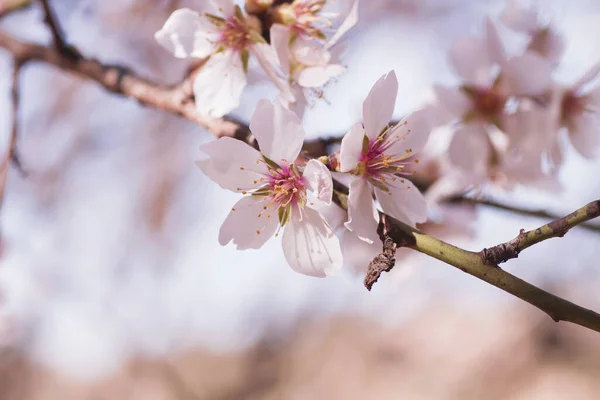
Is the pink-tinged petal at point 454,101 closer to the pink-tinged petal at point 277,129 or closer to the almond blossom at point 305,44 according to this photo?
the almond blossom at point 305,44

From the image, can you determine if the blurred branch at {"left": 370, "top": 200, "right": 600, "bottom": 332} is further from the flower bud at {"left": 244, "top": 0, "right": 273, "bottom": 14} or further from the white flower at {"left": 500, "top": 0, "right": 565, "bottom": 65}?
the white flower at {"left": 500, "top": 0, "right": 565, "bottom": 65}

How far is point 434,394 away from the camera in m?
3.76

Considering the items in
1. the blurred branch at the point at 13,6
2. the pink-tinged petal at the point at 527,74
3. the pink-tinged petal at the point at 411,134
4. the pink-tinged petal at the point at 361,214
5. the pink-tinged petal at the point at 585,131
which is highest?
the pink-tinged petal at the point at 411,134

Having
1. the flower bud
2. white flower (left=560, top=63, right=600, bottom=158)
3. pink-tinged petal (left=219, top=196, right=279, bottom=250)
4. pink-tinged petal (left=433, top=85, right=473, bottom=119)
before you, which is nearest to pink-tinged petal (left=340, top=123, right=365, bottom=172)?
pink-tinged petal (left=219, top=196, right=279, bottom=250)

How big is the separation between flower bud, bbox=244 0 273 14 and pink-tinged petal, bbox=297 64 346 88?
10 cm

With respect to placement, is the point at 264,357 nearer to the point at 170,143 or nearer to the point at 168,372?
the point at 168,372

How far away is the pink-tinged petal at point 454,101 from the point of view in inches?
34.8

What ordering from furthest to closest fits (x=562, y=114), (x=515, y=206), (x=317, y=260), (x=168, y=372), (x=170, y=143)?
(x=170, y=143), (x=168, y=372), (x=562, y=114), (x=515, y=206), (x=317, y=260)

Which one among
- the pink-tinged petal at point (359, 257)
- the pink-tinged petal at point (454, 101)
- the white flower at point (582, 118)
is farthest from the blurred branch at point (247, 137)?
the white flower at point (582, 118)

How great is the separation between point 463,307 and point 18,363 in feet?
13.7

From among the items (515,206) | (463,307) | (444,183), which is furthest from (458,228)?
(463,307)

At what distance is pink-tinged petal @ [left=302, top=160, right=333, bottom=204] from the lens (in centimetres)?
41

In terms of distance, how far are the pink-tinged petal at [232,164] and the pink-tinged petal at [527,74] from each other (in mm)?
546

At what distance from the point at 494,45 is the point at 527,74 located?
8cm
